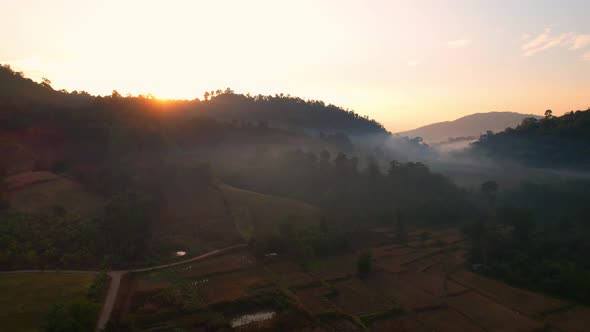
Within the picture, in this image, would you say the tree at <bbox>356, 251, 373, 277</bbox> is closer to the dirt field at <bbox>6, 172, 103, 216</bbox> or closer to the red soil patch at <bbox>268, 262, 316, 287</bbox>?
the red soil patch at <bbox>268, 262, 316, 287</bbox>

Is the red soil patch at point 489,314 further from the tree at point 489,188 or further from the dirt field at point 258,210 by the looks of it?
the tree at point 489,188

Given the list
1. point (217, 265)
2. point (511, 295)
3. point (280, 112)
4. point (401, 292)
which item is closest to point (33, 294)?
point (217, 265)

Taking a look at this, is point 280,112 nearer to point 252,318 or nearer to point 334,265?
point 334,265

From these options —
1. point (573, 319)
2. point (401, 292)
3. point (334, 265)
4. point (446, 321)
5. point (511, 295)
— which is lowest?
point (573, 319)

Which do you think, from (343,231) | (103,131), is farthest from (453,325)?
(103,131)

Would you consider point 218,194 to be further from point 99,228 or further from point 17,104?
point 17,104

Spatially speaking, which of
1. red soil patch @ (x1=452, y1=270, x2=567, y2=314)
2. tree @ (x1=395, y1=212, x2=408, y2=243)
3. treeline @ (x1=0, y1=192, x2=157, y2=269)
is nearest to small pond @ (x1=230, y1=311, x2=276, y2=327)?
treeline @ (x1=0, y1=192, x2=157, y2=269)
